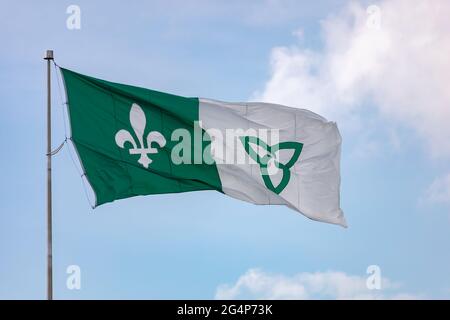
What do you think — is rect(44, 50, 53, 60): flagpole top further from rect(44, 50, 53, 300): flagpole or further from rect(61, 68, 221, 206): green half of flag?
rect(61, 68, 221, 206): green half of flag

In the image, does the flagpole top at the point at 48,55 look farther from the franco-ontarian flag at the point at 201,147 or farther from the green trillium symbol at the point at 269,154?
the green trillium symbol at the point at 269,154

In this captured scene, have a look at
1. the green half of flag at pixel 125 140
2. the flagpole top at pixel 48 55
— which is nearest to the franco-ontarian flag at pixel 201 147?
the green half of flag at pixel 125 140

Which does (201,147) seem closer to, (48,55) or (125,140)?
(125,140)

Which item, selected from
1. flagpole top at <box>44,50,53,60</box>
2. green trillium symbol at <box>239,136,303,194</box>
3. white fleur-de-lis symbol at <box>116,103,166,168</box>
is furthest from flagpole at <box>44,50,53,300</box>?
green trillium symbol at <box>239,136,303,194</box>

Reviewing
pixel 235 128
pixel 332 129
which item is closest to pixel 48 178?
pixel 235 128

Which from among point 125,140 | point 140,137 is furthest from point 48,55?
point 140,137
